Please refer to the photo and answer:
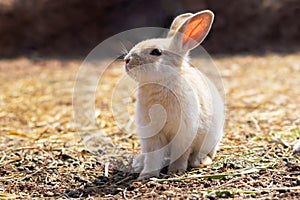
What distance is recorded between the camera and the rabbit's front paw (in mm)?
4141

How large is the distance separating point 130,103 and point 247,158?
2479 mm

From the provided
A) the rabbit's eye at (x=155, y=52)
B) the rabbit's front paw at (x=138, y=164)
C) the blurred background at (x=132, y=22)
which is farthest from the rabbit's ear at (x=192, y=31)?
the blurred background at (x=132, y=22)

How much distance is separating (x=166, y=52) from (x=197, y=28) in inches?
16.1

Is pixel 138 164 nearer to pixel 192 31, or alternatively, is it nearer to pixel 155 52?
pixel 155 52

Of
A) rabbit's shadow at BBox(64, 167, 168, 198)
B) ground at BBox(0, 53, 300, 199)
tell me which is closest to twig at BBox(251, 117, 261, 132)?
ground at BBox(0, 53, 300, 199)

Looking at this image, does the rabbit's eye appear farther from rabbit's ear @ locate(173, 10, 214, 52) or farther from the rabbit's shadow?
the rabbit's shadow

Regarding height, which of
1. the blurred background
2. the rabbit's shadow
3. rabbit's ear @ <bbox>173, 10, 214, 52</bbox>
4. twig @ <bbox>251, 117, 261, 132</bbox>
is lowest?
the rabbit's shadow

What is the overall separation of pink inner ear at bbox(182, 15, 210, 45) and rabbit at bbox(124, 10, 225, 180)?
0.08 feet

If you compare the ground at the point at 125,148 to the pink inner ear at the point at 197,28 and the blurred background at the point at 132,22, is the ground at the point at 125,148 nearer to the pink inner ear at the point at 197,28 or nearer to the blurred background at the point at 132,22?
the pink inner ear at the point at 197,28

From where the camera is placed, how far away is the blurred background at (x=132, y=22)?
11.3 meters

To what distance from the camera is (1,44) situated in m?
11.4

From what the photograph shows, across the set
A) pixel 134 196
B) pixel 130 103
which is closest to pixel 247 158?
pixel 134 196

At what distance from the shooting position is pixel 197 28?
426cm

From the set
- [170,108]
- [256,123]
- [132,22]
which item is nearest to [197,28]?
[170,108]
